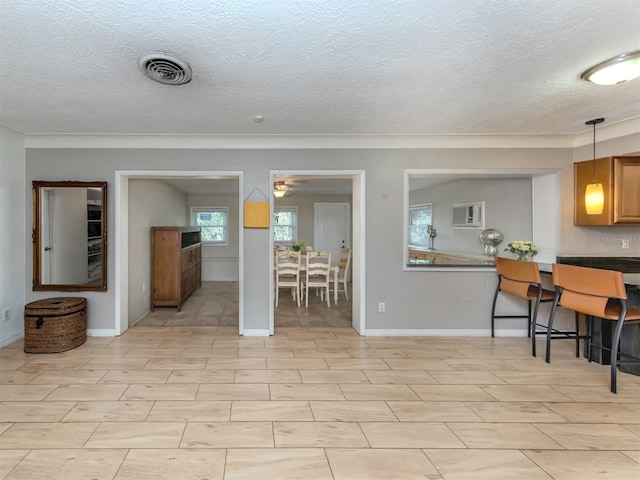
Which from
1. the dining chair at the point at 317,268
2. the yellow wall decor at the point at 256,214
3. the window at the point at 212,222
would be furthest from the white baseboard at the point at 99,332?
the window at the point at 212,222

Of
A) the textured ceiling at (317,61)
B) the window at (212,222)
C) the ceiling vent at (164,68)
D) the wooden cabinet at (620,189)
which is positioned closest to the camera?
the textured ceiling at (317,61)

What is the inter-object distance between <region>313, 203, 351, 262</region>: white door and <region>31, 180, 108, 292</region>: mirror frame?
5.85 metres

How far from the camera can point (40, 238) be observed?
421cm

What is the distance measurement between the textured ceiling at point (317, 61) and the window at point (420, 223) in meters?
4.29

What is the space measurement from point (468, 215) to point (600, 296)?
3534mm

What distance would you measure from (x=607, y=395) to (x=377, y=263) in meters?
2.39

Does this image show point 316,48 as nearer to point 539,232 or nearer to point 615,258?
point 539,232

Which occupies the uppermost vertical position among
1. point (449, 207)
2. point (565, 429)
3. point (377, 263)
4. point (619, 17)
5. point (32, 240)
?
point (619, 17)

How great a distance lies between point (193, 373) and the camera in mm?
3170

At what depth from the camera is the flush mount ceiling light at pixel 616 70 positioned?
229 centimetres

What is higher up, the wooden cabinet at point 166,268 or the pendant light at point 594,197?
the pendant light at point 594,197

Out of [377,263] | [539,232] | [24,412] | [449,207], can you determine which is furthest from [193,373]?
[449,207]

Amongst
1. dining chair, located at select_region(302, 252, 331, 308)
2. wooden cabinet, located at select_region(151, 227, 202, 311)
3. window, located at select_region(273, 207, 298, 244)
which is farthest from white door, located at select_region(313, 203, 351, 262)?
wooden cabinet, located at select_region(151, 227, 202, 311)

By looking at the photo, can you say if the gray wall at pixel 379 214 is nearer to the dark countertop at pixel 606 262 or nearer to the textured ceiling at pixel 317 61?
the dark countertop at pixel 606 262
